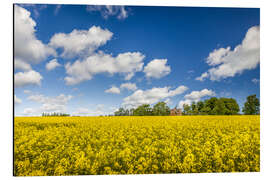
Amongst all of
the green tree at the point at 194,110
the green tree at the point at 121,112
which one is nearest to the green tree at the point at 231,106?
the green tree at the point at 194,110

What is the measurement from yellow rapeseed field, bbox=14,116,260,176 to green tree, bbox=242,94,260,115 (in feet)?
1.94

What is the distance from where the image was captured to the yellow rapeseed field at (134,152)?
11.7 feet

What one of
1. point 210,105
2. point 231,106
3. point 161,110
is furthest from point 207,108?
point 161,110

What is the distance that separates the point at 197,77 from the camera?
470 cm

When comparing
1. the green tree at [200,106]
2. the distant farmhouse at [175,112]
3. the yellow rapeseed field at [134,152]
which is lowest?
the yellow rapeseed field at [134,152]

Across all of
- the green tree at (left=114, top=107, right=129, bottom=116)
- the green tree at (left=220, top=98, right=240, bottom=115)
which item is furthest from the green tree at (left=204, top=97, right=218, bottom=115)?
the green tree at (left=114, top=107, right=129, bottom=116)

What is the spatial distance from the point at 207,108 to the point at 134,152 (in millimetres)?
2842

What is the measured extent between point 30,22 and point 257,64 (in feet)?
20.0

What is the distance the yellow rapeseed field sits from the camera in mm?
3564

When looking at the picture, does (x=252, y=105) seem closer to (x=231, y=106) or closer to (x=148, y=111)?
(x=231, y=106)

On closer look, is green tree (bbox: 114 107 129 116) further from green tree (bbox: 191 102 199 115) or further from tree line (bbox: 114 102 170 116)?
green tree (bbox: 191 102 199 115)

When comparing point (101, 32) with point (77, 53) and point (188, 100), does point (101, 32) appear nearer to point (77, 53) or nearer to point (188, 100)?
point (77, 53)

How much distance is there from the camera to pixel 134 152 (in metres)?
3.87

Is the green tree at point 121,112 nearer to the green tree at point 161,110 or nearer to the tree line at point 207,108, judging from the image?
the tree line at point 207,108
